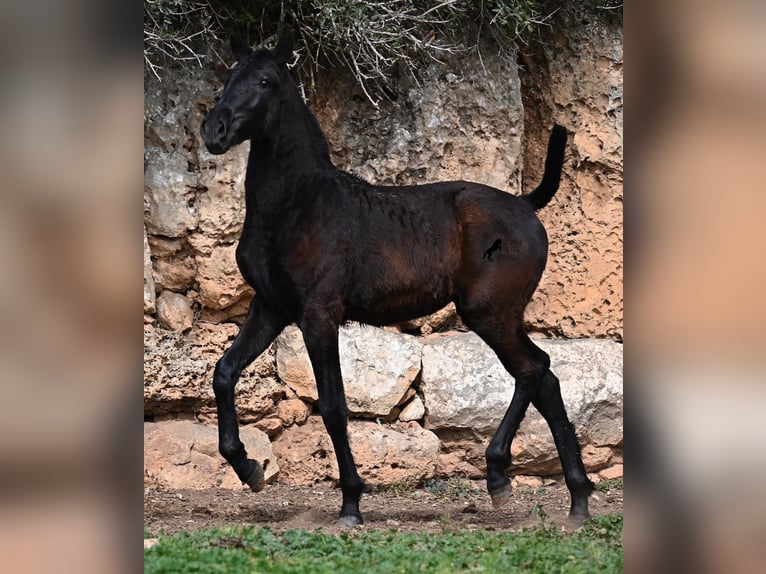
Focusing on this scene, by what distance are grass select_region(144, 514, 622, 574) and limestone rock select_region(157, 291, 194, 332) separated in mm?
3347

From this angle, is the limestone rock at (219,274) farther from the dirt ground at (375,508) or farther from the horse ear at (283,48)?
the horse ear at (283,48)

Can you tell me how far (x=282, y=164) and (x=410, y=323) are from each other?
3000 millimetres

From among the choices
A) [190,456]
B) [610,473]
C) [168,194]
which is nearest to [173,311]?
[168,194]

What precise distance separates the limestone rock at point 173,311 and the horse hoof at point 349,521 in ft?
9.42

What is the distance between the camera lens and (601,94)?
927 cm

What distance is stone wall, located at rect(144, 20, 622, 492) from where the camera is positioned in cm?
845

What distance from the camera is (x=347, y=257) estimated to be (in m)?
6.50

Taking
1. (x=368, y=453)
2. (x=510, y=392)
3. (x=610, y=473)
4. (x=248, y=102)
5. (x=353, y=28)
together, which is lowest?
(x=610, y=473)

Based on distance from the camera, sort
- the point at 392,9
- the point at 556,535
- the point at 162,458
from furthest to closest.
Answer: the point at 392,9 → the point at 162,458 → the point at 556,535

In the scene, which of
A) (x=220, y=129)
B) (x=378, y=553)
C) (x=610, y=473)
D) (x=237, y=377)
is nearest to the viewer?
(x=378, y=553)

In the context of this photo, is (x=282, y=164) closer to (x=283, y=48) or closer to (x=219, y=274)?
(x=283, y=48)
